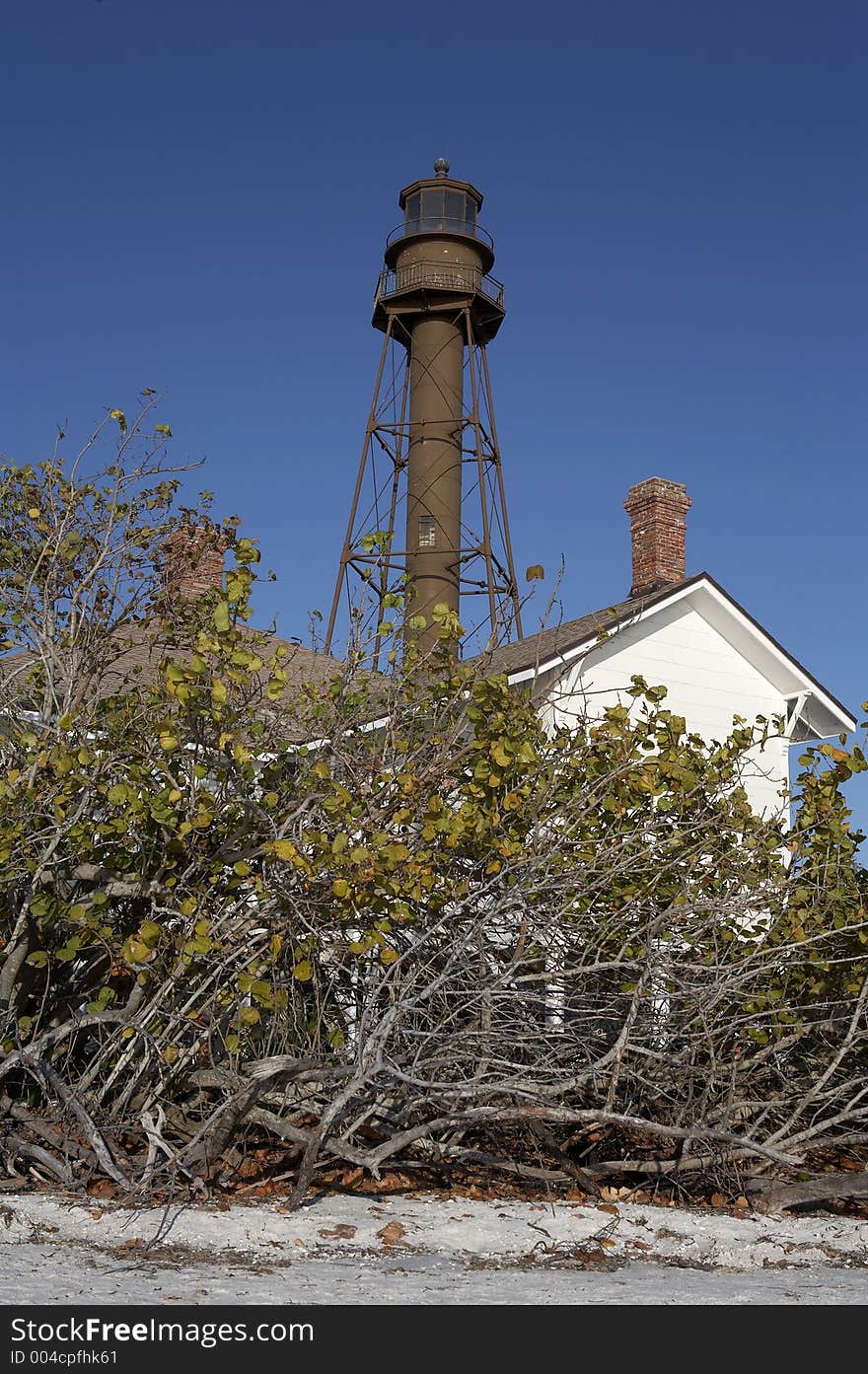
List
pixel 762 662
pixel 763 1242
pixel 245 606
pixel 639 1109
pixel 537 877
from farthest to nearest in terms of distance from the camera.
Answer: pixel 762 662 < pixel 639 1109 < pixel 537 877 < pixel 245 606 < pixel 763 1242

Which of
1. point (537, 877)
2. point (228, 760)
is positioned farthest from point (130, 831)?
point (537, 877)

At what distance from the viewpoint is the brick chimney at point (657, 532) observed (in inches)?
713

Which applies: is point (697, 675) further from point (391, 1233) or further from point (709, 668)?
point (391, 1233)

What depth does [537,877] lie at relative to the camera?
7059 mm

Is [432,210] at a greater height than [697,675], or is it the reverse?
[432,210]

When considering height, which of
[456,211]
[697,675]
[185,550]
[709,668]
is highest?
[456,211]

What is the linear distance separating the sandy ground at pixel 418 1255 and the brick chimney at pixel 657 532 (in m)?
12.2

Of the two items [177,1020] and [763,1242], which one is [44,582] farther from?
[763,1242]

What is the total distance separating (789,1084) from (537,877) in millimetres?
2184

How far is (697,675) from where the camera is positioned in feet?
53.2

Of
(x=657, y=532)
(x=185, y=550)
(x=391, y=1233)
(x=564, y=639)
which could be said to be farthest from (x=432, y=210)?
(x=391, y=1233)

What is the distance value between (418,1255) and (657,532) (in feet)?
45.5

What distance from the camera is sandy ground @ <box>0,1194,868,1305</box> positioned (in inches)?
183

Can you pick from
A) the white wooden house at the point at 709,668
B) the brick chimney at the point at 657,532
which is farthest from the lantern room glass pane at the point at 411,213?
the white wooden house at the point at 709,668
